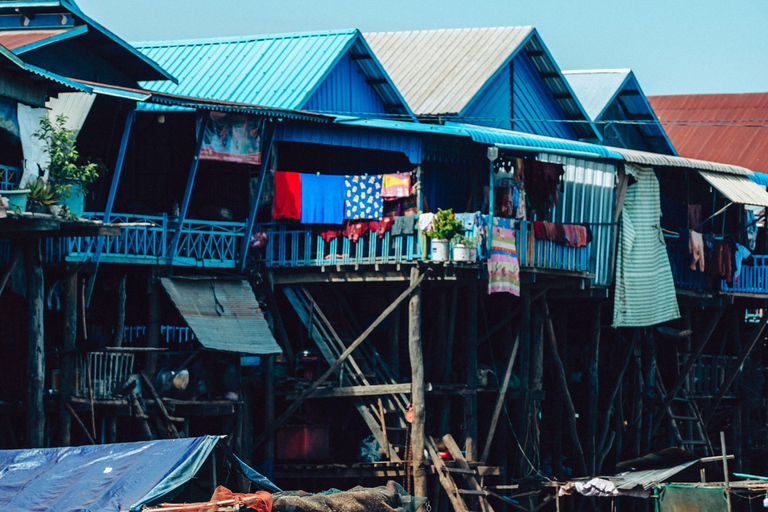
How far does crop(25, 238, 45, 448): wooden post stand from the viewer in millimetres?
29547

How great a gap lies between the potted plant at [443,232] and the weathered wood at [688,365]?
9.92 metres

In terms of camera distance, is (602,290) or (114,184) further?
(602,290)

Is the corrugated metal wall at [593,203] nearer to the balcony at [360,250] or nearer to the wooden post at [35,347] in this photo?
the balcony at [360,250]

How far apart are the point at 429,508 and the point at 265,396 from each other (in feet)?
14.5

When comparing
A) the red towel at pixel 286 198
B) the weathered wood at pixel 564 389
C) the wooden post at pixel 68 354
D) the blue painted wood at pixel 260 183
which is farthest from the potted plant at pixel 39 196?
the weathered wood at pixel 564 389

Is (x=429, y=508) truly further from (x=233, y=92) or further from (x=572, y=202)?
(x=233, y=92)

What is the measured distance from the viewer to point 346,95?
3753 cm

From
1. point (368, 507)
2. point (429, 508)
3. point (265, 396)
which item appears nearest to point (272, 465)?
point (265, 396)

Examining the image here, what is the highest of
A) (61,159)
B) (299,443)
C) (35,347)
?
(61,159)

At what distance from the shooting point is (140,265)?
33.0 meters

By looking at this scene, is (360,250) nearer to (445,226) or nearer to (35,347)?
(445,226)

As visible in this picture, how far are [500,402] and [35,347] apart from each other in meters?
10.5

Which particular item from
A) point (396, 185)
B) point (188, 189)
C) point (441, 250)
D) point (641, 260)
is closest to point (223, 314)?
point (188, 189)

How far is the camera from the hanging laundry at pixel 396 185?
34.2 m
